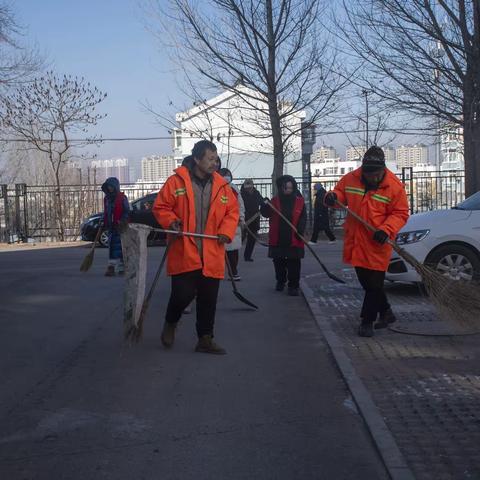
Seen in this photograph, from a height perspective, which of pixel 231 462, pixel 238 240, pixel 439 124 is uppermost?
pixel 439 124

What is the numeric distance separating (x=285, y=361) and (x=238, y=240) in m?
4.93

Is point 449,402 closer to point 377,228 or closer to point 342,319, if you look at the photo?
point 377,228

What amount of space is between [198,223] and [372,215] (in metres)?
1.80

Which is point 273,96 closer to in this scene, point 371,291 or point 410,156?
point 371,291

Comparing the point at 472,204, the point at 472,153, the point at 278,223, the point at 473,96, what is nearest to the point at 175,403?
the point at 278,223

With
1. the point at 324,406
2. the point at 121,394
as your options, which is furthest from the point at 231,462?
the point at 121,394

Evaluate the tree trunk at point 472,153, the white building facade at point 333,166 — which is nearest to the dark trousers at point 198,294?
the tree trunk at point 472,153

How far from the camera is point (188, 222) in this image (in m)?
7.43

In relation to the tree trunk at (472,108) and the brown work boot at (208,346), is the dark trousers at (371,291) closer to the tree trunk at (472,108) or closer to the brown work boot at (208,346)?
the brown work boot at (208,346)

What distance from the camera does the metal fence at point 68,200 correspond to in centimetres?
2738

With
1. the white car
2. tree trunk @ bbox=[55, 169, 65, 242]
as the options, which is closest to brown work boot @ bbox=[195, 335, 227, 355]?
the white car

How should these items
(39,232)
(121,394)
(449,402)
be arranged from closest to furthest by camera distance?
(449,402), (121,394), (39,232)

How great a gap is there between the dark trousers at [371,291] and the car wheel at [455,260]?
2538 mm

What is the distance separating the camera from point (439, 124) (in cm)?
1709
